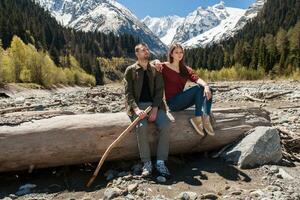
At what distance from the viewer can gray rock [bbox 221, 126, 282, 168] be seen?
9.70m

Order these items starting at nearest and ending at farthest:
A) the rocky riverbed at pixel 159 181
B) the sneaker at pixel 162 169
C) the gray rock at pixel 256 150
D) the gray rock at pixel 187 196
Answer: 1. the gray rock at pixel 187 196
2. the rocky riverbed at pixel 159 181
3. the sneaker at pixel 162 169
4. the gray rock at pixel 256 150

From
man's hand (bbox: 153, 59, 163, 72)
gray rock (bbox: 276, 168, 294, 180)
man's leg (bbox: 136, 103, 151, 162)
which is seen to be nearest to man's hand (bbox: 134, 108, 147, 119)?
man's leg (bbox: 136, 103, 151, 162)

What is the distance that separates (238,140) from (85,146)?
3.90 metres

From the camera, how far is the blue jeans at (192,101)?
9.77 m

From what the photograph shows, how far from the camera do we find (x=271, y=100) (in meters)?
28.9

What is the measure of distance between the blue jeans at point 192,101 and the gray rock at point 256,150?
1.19 metres

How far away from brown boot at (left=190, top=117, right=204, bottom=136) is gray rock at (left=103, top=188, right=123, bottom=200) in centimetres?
264

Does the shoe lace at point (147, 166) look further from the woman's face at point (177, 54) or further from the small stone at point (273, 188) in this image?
the woman's face at point (177, 54)

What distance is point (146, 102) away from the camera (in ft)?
31.9

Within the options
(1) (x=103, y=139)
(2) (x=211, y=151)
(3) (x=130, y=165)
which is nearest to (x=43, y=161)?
(1) (x=103, y=139)

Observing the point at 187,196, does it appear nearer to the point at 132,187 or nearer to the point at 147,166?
the point at 132,187

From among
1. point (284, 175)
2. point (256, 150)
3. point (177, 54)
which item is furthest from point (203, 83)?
point (284, 175)

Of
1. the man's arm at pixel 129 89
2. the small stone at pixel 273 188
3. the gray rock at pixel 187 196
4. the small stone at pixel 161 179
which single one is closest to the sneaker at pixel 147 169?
the small stone at pixel 161 179

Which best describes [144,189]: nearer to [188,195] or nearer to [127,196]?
[127,196]
